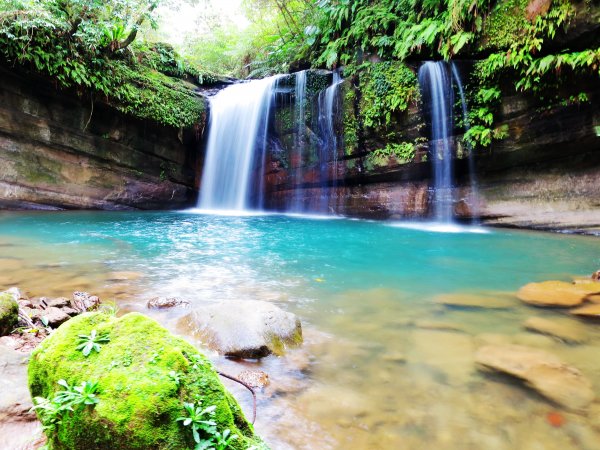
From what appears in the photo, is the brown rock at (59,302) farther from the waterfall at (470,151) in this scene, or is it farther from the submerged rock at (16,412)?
the waterfall at (470,151)

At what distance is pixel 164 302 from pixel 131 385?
8.49 ft

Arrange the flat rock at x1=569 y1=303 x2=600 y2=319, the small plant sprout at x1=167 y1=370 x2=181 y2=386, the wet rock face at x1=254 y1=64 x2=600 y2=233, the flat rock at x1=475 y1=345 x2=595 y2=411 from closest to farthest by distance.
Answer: the small plant sprout at x1=167 y1=370 x2=181 y2=386, the flat rock at x1=475 y1=345 x2=595 y2=411, the flat rock at x1=569 y1=303 x2=600 y2=319, the wet rock face at x1=254 y1=64 x2=600 y2=233

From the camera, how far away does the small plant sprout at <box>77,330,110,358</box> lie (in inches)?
54.0

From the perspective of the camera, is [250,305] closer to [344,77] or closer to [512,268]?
[512,268]

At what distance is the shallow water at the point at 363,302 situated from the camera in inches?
78.3

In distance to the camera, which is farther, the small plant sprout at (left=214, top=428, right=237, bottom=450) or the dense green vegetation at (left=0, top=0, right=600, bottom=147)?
the dense green vegetation at (left=0, top=0, right=600, bottom=147)

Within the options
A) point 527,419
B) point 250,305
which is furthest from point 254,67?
point 527,419

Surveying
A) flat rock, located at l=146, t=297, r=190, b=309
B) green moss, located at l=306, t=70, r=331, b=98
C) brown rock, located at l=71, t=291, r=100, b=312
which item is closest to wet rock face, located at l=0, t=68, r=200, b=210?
green moss, located at l=306, t=70, r=331, b=98

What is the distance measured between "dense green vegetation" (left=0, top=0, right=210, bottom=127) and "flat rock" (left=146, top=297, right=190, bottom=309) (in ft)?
31.6

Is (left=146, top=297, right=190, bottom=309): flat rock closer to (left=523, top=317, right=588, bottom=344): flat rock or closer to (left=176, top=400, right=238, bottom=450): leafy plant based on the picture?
(left=176, top=400, right=238, bottom=450): leafy plant

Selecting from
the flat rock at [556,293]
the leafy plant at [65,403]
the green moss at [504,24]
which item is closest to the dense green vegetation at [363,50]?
the green moss at [504,24]

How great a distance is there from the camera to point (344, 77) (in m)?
12.2

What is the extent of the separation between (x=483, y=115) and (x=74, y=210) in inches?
494

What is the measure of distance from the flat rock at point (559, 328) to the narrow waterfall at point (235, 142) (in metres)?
11.8
